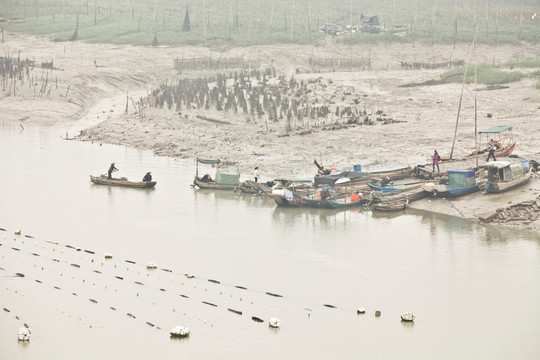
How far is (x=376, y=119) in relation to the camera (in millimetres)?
43500

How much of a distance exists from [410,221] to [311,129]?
14.0m

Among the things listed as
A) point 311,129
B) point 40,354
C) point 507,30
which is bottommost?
point 40,354

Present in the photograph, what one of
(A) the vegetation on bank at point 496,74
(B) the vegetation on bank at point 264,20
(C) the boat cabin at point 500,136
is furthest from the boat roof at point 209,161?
(B) the vegetation on bank at point 264,20

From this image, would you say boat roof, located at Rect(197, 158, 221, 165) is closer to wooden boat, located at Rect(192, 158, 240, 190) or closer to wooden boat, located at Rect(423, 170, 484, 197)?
wooden boat, located at Rect(192, 158, 240, 190)

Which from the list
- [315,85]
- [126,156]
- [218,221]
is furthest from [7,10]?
[218,221]

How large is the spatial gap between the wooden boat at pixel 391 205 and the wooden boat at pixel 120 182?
9.31 m

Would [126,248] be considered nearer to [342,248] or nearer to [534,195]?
[342,248]

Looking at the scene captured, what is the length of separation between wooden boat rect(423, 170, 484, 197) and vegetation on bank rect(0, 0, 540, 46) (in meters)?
44.0

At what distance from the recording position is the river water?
60.1 feet

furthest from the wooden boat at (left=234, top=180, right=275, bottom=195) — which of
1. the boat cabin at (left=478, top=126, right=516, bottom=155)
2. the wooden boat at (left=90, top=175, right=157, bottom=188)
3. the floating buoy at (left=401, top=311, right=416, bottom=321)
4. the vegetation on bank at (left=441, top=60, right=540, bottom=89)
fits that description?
the vegetation on bank at (left=441, top=60, right=540, bottom=89)

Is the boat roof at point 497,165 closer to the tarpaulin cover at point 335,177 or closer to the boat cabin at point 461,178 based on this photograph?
the boat cabin at point 461,178

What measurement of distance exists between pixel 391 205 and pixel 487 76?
23.9 meters

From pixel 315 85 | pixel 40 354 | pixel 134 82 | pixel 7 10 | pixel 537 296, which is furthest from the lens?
pixel 7 10

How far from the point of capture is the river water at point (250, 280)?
1831cm
